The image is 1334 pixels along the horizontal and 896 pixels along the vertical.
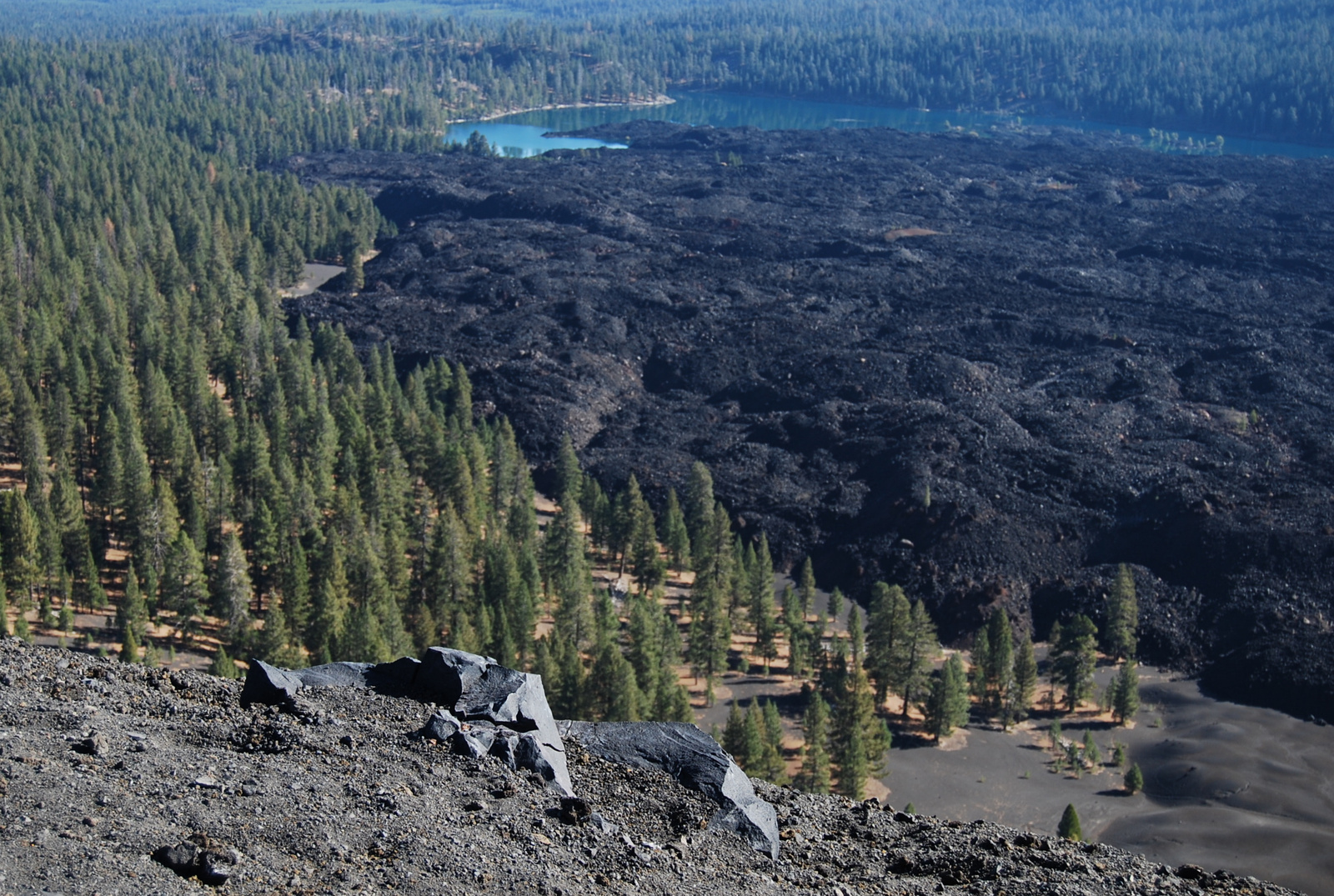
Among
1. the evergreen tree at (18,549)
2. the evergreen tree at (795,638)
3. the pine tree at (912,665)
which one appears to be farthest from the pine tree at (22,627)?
the pine tree at (912,665)

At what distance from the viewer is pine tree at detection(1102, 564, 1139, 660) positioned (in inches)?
1967

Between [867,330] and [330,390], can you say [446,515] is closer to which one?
[330,390]

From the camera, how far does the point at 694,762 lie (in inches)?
693

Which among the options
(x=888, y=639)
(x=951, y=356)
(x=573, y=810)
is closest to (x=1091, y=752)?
(x=888, y=639)

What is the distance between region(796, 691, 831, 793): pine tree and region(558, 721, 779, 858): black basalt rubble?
66.1 feet

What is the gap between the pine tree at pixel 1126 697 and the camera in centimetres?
4459

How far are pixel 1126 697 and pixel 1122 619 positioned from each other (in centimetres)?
654

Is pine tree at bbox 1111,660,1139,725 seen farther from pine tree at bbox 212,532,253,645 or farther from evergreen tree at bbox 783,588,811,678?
pine tree at bbox 212,532,253,645

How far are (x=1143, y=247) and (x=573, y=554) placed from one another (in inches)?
3108

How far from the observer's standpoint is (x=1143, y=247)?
10894cm

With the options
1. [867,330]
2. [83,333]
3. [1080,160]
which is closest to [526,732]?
[83,333]

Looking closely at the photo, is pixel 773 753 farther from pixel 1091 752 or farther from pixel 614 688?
pixel 1091 752

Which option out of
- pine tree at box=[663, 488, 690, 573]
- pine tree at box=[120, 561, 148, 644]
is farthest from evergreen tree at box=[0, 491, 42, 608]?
pine tree at box=[663, 488, 690, 573]

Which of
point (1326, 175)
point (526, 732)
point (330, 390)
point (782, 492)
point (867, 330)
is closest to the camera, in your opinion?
point (526, 732)
